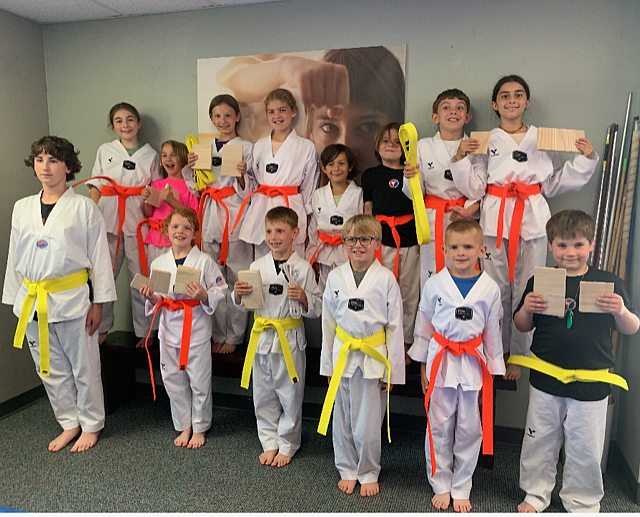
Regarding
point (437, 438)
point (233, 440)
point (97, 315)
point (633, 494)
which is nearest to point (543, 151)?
point (437, 438)

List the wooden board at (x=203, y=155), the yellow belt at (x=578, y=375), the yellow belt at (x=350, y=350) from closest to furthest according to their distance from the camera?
1. the yellow belt at (x=578, y=375)
2. the yellow belt at (x=350, y=350)
3. the wooden board at (x=203, y=155)

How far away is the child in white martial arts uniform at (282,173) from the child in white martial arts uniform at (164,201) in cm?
46

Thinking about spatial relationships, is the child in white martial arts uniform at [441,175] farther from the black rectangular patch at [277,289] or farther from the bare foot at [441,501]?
the bare foot at [441,501]

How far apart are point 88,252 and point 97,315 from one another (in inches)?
14.5

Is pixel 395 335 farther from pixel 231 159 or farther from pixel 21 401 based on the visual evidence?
pixel 21 401

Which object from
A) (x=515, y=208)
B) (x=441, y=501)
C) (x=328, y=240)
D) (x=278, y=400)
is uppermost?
(x=515, y=208)

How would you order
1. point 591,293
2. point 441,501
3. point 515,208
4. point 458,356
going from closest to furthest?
point 591,293, point 458,356, point 441,501, point 515,208

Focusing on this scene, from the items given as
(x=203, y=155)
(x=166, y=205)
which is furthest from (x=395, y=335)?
(x=166, y=205)

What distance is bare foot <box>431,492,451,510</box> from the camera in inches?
94.6

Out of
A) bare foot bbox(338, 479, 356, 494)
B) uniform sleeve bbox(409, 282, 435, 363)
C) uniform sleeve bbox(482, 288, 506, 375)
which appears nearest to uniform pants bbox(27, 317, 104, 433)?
bare foot bbox(338, 479, 356, 494)

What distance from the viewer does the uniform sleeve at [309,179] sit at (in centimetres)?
309

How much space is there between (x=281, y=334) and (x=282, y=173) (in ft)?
3.23

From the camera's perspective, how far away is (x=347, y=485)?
2.53m

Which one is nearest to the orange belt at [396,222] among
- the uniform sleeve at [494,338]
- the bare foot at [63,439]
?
the uniform sleeve at [494,338]
